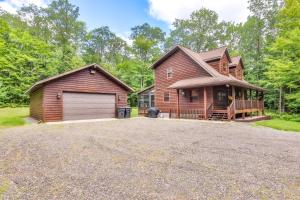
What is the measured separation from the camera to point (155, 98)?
21.5 meters

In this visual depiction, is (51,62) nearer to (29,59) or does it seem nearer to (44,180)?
(29,59)

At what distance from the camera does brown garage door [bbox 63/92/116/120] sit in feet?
46.9

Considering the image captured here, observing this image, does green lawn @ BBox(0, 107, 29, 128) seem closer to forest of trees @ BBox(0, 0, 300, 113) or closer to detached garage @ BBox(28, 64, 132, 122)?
detached garage @ BBox(28, 64, 132, 122)

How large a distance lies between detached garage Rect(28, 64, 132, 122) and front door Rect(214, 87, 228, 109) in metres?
7.71

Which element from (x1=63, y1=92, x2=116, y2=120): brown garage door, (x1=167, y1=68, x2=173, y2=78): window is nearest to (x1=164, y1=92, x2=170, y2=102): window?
(x1=167, y1=68, x2=173, y2=78): window

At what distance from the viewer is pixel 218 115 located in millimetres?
15125

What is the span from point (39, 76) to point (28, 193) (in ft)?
90.7

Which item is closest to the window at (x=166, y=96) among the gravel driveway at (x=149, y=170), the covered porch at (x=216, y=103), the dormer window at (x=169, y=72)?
the covered porch at (x=216, y=103)

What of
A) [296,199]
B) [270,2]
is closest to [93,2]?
[296,199]

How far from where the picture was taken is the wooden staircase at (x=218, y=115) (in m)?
14.4

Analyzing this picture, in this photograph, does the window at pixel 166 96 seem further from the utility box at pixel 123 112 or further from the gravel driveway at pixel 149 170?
the gravel driveway at pixel 149 170

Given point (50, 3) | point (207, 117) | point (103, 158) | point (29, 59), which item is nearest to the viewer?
point (103, 158)

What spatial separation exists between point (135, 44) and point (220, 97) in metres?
22.9

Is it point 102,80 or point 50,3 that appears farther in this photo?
point 50,3
